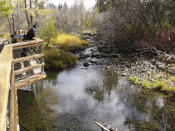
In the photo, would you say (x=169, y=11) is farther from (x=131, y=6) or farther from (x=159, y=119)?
(x=159, y=119)

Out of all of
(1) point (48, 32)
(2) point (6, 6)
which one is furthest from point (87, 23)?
(2) point (6, 6)

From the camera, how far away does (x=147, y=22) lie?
20.2m

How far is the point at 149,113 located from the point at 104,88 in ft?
10.4

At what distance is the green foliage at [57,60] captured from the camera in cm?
1309

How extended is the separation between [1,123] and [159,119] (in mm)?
6950

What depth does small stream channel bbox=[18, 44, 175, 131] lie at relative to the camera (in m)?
6.46

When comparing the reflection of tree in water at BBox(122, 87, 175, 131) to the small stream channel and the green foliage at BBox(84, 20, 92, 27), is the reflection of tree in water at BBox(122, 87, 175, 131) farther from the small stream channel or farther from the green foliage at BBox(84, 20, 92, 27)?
the green foliage at BBox(84, 20, 92, 27)

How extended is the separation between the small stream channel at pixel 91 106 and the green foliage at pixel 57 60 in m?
1.81

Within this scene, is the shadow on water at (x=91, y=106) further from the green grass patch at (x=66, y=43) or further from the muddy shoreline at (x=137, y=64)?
the green grass patch at (x=66, y=43)

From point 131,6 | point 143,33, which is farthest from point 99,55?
point 131,6

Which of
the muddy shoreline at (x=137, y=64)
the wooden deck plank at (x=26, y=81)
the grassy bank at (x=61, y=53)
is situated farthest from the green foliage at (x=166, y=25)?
the wooden deck plank at (x=26, y=81)

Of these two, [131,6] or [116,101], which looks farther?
[131,6]

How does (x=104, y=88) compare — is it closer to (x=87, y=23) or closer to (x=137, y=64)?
(x=137, y=64)

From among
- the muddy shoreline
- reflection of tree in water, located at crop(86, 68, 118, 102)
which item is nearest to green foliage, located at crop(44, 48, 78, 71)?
the muddy shoreline
